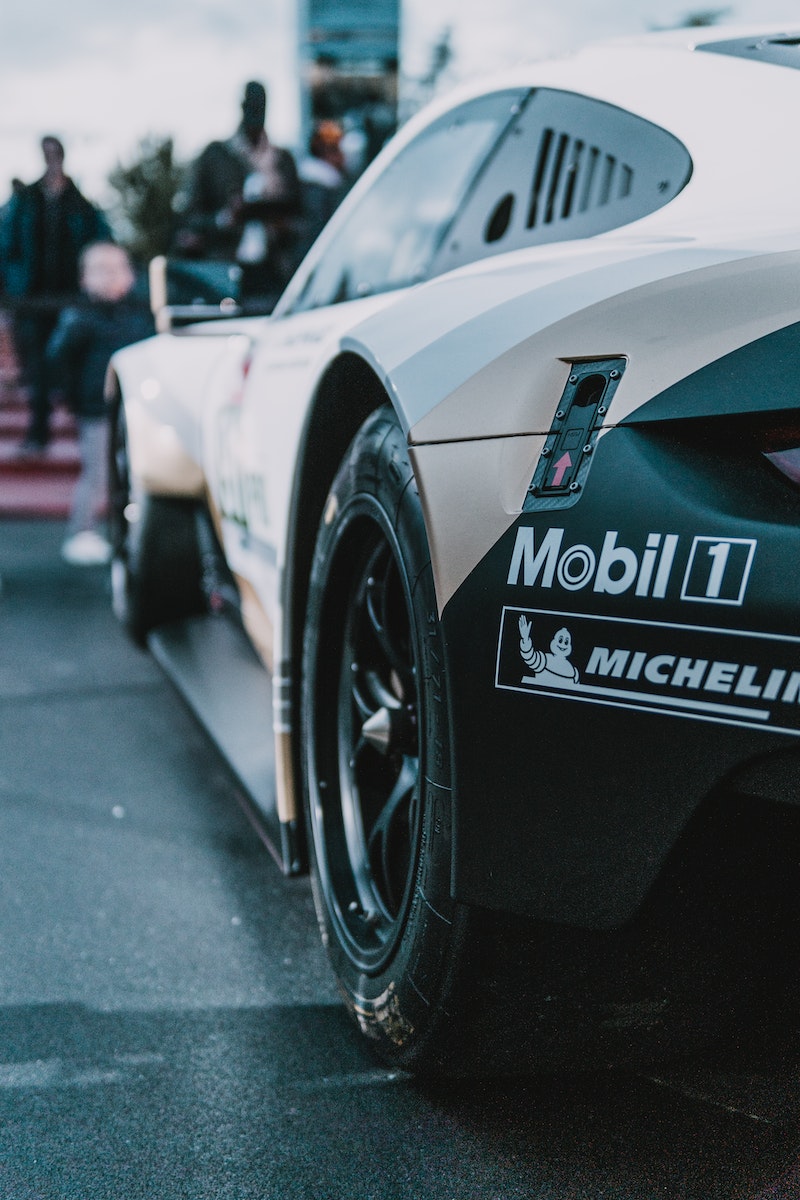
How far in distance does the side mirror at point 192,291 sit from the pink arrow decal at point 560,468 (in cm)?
237

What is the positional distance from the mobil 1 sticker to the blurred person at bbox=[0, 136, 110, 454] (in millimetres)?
7177

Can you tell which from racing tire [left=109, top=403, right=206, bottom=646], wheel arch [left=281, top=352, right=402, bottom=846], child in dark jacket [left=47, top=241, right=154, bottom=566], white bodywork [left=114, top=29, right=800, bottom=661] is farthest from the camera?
child in dark jacket [left=47, top=241, right=154, bottom=566]

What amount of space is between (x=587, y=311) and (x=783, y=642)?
0.44 m

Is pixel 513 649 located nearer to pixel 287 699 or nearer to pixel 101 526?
pixel 287 699

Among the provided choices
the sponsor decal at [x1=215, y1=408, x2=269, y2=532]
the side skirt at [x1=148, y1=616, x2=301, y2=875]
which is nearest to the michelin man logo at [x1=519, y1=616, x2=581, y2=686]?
the side skirt at [x1=148, y1=616, x2=301, y2=875]

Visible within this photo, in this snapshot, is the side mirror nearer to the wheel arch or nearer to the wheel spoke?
the wheel arch

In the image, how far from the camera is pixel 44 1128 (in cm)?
158

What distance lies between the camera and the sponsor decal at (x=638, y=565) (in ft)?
3.71

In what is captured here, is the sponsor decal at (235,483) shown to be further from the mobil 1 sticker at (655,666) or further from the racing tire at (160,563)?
the mobil 1 sticker at (655,666)

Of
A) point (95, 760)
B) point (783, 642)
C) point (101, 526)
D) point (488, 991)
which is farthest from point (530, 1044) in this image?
point (101, 526)

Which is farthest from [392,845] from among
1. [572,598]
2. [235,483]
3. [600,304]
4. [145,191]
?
[145,191]

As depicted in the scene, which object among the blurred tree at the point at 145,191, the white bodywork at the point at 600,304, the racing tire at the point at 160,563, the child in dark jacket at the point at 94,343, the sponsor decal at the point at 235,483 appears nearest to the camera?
the white bodywork at the point at 600,304

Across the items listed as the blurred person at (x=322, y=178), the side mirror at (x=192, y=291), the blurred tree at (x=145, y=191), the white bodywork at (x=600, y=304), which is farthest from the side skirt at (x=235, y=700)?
the blurred tree at (x=145, y=191)

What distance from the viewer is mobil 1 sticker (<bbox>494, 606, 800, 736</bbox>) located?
3.62 ft
